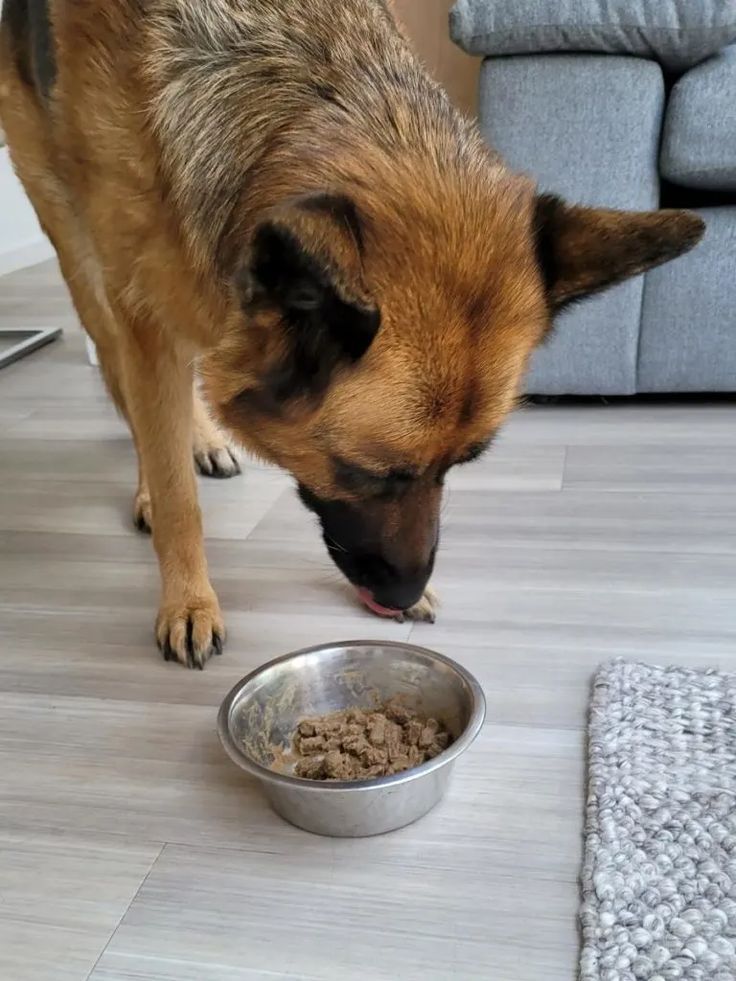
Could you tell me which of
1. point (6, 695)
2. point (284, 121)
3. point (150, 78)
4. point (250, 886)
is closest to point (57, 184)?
point (150, 78)

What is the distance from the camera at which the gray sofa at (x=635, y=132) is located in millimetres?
2277

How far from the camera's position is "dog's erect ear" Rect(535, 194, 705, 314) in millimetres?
1247

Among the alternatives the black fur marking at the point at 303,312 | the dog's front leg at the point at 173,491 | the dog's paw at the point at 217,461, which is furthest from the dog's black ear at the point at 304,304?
the dog's paw at the point at 217,461

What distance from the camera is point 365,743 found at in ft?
4.20

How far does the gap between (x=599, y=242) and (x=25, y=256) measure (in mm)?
3987

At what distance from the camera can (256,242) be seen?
92 cm

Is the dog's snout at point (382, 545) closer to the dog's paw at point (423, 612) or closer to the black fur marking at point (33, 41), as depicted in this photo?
the dog's paw at point (423, 612)

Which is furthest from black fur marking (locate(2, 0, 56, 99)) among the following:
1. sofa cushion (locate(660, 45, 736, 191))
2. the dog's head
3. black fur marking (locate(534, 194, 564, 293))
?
sofa cushion (locate(660, 45, 736, 191))

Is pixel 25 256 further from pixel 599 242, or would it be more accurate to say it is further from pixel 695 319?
pixel 599 242

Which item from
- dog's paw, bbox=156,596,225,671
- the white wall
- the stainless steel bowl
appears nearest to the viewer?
the stainless steel bowl

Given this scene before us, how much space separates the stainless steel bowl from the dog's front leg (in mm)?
248

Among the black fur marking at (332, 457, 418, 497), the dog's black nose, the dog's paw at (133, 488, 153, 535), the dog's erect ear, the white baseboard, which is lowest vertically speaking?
the white baseboard

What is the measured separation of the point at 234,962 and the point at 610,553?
42.7 inches

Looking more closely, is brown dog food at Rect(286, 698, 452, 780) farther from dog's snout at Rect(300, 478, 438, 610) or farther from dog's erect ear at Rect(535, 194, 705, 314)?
dog's erect ear at Rect(535, 194, 705, 314)
